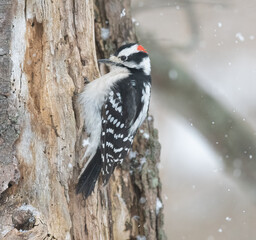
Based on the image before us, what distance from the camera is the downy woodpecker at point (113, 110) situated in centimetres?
296

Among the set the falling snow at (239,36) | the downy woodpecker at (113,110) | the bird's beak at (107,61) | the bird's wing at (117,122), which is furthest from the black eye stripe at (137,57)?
the falling snow at (239,36)

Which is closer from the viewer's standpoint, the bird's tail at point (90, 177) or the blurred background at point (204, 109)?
the bird's tail at point (90, 177)

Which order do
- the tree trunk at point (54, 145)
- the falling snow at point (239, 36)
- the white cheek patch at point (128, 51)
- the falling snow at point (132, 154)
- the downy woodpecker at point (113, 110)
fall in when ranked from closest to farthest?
the tree trunk at point (54, 145), the downy woodpecker at point (113, 110), the white cheek patch at point (128, 51), the falling snow at point (132, 154), the falling snow at point (239, 36)

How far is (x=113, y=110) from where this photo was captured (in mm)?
3160

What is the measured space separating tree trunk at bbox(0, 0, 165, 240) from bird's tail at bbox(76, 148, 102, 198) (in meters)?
0.04

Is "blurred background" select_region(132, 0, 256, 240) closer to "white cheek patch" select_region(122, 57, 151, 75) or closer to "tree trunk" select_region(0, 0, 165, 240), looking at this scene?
"white cheek patch" select_region(122, 57, 151, 75)

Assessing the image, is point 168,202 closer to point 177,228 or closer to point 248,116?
point 177,228

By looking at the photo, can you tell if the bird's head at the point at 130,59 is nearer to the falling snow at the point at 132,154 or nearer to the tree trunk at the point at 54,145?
the tree trunk at the point at 54,145

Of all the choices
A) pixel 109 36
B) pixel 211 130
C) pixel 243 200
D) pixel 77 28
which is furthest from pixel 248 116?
pixel 77 28

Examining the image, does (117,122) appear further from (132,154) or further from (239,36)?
(239,36)

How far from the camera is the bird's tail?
275 cm

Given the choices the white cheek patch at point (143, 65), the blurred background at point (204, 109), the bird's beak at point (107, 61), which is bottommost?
the blurred background at point (204, 109)

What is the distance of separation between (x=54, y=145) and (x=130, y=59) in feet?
3.34

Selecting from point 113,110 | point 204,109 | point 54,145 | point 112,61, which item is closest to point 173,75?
point 204,109
